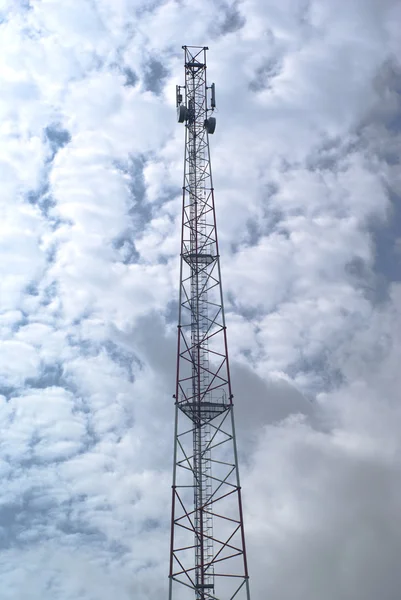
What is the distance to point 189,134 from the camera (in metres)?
80.9

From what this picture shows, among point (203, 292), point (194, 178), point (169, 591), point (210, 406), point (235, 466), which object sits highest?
point (194, 178)

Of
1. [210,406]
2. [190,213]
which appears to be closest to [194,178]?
[190,213]

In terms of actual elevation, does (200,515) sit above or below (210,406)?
below

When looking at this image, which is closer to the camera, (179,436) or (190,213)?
(179,436)

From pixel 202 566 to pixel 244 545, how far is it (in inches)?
151

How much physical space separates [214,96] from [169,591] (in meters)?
49.0

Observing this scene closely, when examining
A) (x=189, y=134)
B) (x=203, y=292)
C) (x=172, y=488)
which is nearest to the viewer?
(x=172, y=488)

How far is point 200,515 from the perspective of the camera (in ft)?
215

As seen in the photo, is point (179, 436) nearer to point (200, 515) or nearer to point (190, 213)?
point (200, 515)

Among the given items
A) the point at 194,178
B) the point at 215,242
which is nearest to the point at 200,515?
the point at 215,242

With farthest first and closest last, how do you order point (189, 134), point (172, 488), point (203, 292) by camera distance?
point (189, 134)
point (203, 292)
point (172, 488)

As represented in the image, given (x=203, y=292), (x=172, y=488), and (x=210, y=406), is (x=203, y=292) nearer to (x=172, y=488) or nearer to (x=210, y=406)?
(x=210, y=406)

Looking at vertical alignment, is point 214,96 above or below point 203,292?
above

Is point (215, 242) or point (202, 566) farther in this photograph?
point (215, 242)
